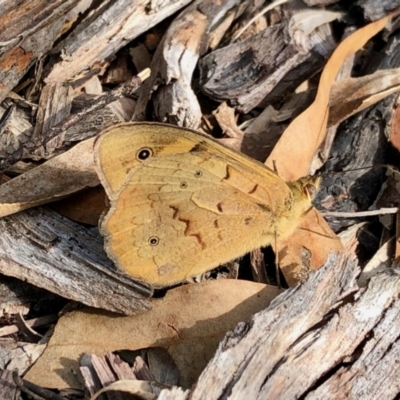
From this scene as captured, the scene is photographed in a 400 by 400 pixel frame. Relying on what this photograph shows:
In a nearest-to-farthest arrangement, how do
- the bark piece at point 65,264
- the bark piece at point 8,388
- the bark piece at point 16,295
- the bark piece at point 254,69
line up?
the bark piece at point 8,388, the bark piece at point 65,264, the bark piece at point 16,295, the bark piece at point 254,69

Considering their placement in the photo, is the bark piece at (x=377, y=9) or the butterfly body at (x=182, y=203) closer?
the butterfly body at (x=182, y=203)

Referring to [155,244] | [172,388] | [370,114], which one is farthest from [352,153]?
[172,388]

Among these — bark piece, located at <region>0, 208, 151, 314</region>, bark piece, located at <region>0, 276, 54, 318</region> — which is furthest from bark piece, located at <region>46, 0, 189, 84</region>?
bark piece, located at <region>0, 276, 54, 318</region>

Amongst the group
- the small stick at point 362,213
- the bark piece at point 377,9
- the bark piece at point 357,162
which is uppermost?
the bark piece at point 377,9

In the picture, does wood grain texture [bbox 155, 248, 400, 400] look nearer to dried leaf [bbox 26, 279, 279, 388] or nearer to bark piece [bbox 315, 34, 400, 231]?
dried leaf [bbox 26, 279, 279, 388]

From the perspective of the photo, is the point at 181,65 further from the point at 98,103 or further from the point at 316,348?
the point at 316,348

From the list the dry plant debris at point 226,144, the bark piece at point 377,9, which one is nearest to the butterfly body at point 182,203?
the dry plant debris at point 226,144

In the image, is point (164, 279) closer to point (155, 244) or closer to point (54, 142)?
point (155, 244)

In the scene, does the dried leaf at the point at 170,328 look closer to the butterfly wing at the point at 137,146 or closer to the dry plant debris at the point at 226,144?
the dry plant debris at the point at 226,144
